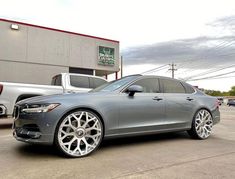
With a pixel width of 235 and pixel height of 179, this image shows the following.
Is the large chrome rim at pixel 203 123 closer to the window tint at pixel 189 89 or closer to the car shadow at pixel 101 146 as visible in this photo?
the car shadow at pixel 101 146

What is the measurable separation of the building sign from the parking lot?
14017 millimetres

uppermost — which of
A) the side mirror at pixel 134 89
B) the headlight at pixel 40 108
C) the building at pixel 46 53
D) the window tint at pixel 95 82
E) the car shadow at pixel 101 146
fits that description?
the building at pixel 46 53

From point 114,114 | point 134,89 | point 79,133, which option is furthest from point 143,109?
point 79,133

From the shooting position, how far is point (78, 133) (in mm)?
4047

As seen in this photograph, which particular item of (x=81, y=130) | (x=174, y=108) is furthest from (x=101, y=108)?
(x=174, y=108)

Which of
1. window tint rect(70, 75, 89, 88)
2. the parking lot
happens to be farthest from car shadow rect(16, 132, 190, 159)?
window tint rect(70, 75, 89, 88)

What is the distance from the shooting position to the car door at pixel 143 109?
15.0ft

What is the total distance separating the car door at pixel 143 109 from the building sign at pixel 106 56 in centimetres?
1368

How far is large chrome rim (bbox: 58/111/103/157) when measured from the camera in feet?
12.8

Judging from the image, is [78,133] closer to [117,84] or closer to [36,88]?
[117,84]

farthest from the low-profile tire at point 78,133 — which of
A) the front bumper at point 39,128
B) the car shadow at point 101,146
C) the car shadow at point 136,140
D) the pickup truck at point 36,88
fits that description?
the pickup truck at point 36,88

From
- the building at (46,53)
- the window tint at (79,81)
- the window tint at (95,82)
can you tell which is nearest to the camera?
the window tint at (79,81)

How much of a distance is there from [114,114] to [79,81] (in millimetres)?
3898

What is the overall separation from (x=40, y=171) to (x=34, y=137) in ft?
2.30
